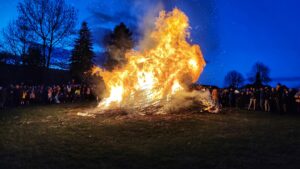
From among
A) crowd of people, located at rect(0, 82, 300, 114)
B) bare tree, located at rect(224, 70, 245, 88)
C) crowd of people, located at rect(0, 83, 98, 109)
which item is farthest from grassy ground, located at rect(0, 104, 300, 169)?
bare tree, located at rect(224, 70, 245, 88)

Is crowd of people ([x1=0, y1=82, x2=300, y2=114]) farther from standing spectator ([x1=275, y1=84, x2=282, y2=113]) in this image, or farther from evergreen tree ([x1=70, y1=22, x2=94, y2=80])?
evergreen tree ([x1=70, y1=22, x2=94, y2=80])

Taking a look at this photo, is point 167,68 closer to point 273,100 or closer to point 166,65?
point 166,65

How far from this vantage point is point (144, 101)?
17141 millimetres

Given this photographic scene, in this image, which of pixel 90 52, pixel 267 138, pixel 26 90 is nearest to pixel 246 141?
pixel 267 138

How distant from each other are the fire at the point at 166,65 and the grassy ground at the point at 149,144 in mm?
3698

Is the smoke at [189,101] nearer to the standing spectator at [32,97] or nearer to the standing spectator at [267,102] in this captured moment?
the standing spectator at [267,102]

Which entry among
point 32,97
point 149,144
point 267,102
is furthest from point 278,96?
point 32,97

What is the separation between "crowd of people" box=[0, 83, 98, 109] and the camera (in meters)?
22.3

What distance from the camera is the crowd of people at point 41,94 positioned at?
22.3 metres

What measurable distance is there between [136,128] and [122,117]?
329 centimetres

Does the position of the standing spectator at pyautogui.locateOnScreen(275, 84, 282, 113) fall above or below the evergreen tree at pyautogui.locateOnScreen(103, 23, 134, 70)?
below

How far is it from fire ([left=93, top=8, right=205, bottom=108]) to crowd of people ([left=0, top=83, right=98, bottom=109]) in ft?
27.5

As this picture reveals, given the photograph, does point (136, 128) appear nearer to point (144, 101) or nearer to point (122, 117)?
point (122, 117)

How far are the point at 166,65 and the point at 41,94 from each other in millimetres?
12810
